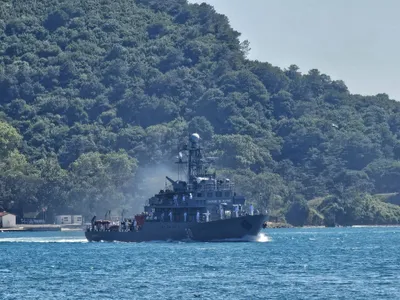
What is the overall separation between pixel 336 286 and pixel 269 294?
6733mm

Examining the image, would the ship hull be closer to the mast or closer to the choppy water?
the choppy water

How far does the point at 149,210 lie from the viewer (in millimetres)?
167125

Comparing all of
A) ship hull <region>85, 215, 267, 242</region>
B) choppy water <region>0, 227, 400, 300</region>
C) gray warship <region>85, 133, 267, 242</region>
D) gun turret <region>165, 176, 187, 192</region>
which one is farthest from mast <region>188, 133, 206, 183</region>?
choppy water <region>0, 227, 400, 300</region>

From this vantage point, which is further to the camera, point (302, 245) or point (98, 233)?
point (98, 233)

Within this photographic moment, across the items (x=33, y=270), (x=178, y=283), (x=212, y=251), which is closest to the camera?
(x=178, y=283)

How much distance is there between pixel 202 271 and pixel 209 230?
43.7 metres

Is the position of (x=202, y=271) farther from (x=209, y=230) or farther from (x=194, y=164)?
(x=194, y=164)

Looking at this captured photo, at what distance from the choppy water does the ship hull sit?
194cm

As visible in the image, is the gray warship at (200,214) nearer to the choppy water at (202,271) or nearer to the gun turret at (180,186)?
the gun turret at (180,186)

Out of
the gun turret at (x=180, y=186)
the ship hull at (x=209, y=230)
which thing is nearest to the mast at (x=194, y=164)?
the gun turret at (x=180, y=186)

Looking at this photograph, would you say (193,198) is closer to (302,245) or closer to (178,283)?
(302,245)

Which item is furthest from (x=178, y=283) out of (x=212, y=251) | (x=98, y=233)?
(x=98, y=233)

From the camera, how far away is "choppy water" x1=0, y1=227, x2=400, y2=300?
96.2 m

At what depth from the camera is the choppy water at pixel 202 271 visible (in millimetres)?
96188
